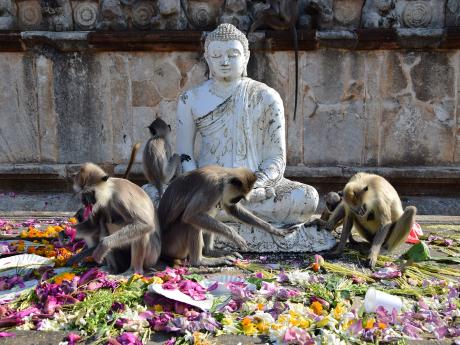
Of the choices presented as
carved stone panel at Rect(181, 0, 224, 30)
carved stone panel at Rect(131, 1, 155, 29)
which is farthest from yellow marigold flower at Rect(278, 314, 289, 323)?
carved stone panel at Rect(131, 1, 155, 29)

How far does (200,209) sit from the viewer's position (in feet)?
12.9

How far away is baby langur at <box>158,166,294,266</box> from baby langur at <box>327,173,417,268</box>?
66 centimetres

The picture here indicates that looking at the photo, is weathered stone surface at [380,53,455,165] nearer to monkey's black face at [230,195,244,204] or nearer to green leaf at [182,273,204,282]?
monkey's black face at [230,195,244,204]

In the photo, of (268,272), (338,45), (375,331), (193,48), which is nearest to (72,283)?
(268,272)

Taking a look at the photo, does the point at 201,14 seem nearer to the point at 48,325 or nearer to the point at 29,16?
the point at 29,16

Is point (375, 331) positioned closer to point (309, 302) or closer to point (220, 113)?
point (309, 302)

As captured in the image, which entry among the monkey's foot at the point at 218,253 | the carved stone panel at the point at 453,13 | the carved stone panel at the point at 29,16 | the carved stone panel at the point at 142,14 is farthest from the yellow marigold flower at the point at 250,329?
the carved stone panel at the point at 29,16

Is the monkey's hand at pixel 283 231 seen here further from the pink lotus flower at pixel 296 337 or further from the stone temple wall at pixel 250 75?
the stone temple wall at pixel 250 75

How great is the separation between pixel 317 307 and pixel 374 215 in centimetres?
159

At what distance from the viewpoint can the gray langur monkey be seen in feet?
14.6

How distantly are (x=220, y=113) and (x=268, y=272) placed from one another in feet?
5.36

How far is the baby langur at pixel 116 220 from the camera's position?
3.61 meters

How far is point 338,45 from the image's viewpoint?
7613 mm

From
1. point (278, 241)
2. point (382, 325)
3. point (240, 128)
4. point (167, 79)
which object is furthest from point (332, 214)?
point (167, 79)
